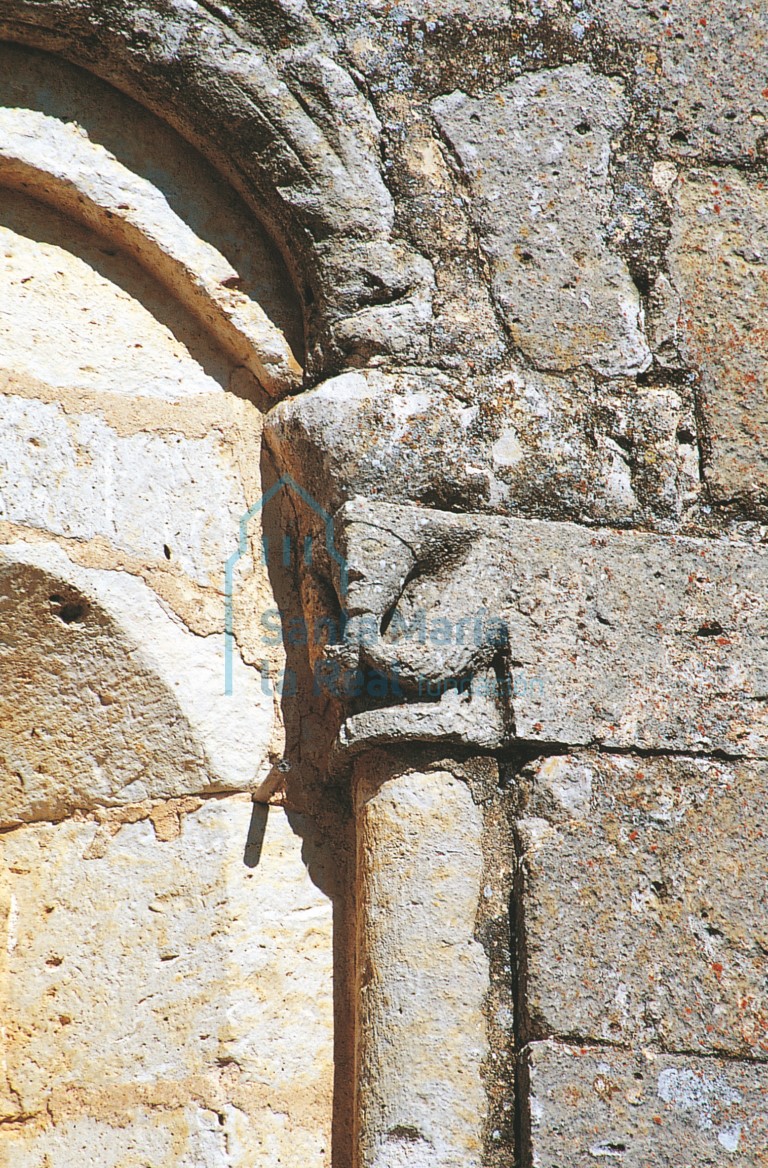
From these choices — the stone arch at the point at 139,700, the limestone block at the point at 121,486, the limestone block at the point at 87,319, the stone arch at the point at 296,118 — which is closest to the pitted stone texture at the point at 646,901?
the stone arch at the point at 139,700

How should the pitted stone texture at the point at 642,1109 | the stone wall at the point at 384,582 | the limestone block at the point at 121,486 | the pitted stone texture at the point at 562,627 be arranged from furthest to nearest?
1. the limestone block at the point at 121,486
2. the pitted stone texture at the point at 562,627
3. the stone wall at the point at 384,582
4. the pitted stone texture at the point at 642,1109

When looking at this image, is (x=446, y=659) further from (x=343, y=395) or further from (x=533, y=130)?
(x=533, y=130)

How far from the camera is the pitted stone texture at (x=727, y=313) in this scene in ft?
6.93

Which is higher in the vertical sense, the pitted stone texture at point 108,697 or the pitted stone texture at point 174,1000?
the pitted stone texture at point 108,697

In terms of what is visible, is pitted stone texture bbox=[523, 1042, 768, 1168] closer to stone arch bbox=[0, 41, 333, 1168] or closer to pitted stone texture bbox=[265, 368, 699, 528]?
stone arch bbox=[0, 41, 333, 1168]

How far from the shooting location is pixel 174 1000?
1890 mm

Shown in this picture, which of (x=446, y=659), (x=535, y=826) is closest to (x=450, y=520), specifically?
(x=446, y=659)

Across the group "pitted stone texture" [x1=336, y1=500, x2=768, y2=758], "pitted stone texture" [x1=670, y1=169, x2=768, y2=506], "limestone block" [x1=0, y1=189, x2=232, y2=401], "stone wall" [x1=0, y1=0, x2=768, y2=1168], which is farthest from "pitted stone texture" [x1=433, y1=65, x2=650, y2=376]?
"limestone block" [x1=0, y1=189, x2=232, y2=401]

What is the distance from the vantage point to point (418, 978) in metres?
1.78

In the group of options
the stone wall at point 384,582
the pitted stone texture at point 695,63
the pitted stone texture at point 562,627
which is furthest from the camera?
the pitted stone texture at point 695,63

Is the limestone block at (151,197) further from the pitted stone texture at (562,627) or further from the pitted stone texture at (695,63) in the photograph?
the pitted stone texture at (695,63)

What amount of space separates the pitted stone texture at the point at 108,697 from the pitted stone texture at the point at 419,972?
0.25 m

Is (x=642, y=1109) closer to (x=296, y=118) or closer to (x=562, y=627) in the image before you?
(x=562, y=627)

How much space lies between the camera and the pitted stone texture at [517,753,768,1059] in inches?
69.8
